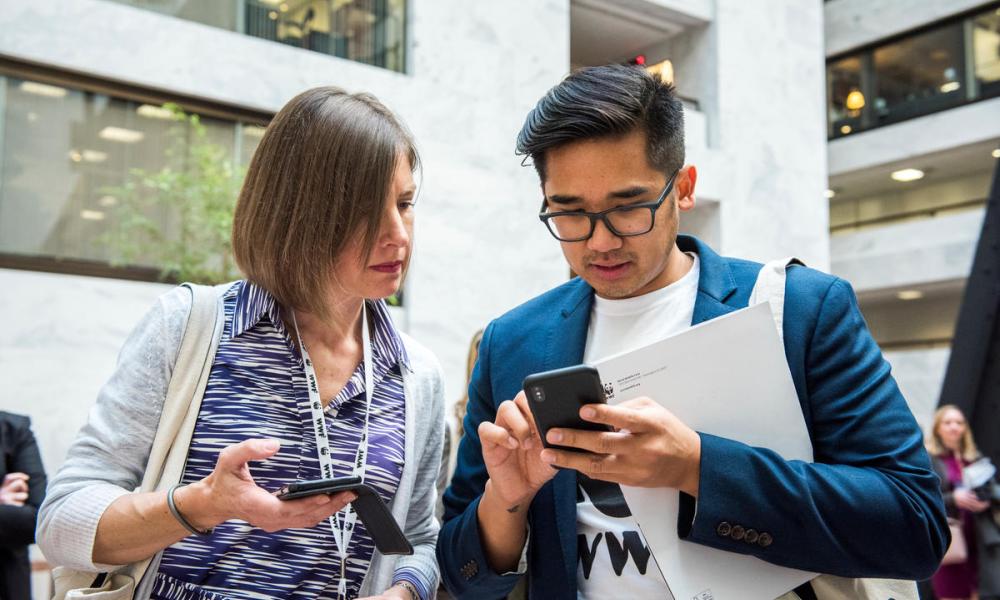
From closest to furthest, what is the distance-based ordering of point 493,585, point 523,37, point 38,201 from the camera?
1. point 493,585
2. point 38,201
3. point 523,37

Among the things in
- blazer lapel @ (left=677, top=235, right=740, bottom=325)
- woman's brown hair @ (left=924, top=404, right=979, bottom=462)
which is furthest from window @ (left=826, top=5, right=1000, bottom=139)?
blazer lapel @ (left=677, top=235, right=740, bottom=325)

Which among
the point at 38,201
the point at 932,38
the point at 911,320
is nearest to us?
the point at 38,201

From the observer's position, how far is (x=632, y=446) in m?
1.71

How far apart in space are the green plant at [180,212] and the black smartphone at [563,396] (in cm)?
725

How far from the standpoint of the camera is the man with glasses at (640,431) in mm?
1820

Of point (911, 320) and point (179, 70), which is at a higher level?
point (179, 70)

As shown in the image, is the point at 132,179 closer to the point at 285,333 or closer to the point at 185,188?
the point at 185,188

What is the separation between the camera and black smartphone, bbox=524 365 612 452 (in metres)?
1.66

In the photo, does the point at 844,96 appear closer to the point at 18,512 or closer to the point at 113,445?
the point at 18,512

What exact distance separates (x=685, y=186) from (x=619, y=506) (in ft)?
2.75

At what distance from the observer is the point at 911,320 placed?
21797 millimetres

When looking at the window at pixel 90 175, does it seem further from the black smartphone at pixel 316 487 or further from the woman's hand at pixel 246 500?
the black smartphone at pixel 316 487

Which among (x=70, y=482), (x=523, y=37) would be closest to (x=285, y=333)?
(x=70, y=482)

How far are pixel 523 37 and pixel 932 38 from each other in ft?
36.8
